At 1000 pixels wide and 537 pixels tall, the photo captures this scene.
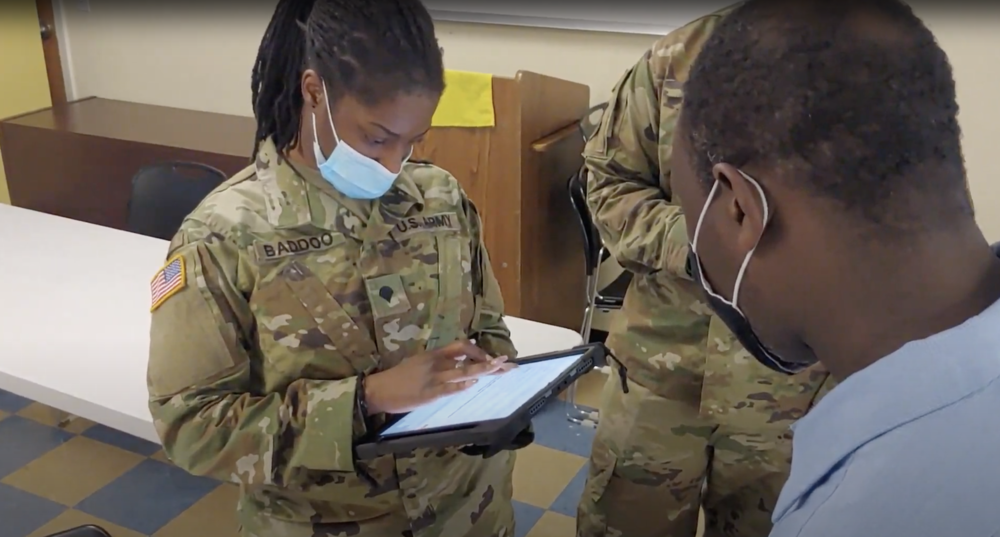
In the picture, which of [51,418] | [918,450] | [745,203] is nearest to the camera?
[918,450]

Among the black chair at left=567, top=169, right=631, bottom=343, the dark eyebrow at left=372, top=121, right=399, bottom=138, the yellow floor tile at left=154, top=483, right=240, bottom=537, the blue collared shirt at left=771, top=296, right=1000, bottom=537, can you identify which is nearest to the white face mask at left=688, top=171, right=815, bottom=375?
the blue collared shirt at left=771, top=296, right=1000, bottom=537

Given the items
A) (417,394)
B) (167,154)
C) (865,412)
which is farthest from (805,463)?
(167,154)

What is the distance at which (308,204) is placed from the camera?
1124mm

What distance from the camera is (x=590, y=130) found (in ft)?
9.75

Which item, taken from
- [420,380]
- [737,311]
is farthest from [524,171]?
[737,311]

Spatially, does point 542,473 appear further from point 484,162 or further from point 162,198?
point 162,198

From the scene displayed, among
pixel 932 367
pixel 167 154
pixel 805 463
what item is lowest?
pixel 167 154

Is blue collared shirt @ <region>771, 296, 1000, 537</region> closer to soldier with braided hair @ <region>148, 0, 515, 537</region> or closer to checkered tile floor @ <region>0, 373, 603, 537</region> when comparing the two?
soldier with braided hair @ <region>148, 0, 515, 537</region>

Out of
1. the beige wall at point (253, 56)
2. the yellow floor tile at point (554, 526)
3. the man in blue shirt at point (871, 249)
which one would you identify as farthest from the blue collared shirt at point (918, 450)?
the yellow floor tile at point (554, 526)

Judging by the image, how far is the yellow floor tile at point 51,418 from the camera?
2840 millimetres

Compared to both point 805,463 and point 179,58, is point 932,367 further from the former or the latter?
point 179,58

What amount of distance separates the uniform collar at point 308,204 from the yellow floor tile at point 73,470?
1.81m

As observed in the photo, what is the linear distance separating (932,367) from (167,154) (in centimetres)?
329

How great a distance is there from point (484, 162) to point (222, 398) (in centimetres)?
182
